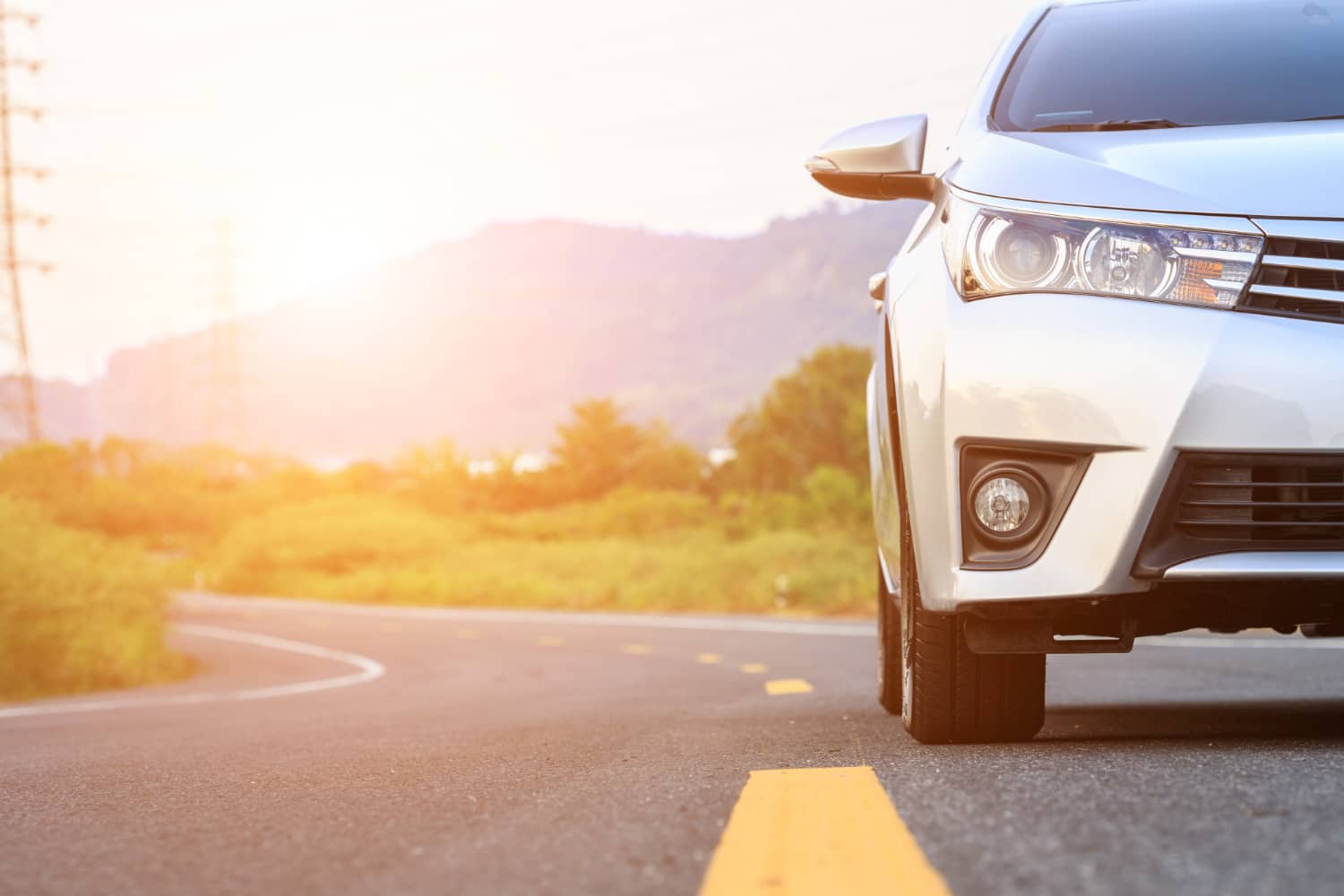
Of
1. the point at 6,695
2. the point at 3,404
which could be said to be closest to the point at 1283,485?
the point at 6,695

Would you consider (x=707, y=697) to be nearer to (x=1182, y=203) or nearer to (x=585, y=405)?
(x=1182, y=203)

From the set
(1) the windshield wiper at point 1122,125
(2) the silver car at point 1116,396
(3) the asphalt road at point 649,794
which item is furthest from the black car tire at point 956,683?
(1) the windshield wiper at point 1122,125

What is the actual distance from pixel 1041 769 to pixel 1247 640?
1010cm

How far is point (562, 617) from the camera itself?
27.7 m

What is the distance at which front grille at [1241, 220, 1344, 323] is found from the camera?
11.0 ft

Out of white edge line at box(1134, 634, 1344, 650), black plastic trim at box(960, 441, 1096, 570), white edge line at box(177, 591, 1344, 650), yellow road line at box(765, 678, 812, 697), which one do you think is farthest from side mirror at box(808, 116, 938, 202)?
white edge line at box(1134, 634, 1344, 650)

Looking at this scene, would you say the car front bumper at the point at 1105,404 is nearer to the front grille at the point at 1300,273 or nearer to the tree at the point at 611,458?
the front grille at the point at 1300,273

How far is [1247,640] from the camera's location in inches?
497

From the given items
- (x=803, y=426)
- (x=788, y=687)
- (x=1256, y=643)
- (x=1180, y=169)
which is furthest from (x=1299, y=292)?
(x=803, y=426)

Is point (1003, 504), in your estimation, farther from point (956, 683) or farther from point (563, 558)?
point (563, 558)

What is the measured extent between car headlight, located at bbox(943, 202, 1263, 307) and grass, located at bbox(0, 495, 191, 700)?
57.9 ft

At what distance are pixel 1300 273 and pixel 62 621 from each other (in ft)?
63.6

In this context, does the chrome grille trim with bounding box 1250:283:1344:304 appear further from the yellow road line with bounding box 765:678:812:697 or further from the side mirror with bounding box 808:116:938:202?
the yellow road line with bounding box 765:678:812:697

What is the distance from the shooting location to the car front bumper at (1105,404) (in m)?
3.31
